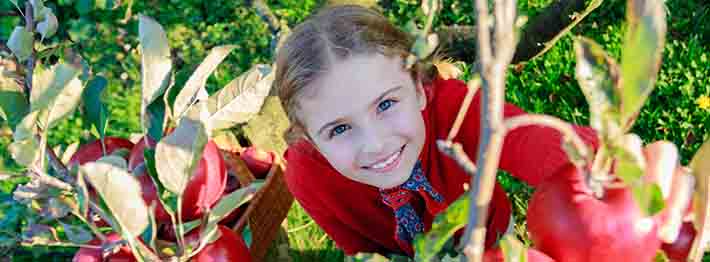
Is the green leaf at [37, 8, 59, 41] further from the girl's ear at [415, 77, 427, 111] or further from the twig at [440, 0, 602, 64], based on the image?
the twig at [440, 0, 602, 64]

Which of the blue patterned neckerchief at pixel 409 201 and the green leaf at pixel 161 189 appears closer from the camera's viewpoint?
the green leaf at pixel 161 189

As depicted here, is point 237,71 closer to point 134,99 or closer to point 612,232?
point 134,99

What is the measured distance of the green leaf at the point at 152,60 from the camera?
84 centimetres

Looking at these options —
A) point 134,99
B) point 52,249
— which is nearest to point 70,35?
point 134,99

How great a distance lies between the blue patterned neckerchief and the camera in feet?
4.25

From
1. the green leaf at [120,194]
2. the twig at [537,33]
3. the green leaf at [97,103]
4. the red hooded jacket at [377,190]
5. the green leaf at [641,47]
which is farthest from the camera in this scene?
the twig at [537,33]

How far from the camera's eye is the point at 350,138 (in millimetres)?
1122

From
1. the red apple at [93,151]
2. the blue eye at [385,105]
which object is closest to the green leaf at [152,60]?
the red apple at [93,151]

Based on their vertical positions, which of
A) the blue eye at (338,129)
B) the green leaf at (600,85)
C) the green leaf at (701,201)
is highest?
the green leaf at (600,85)

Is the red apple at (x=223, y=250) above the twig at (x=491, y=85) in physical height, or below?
below

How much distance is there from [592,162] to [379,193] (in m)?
0.87

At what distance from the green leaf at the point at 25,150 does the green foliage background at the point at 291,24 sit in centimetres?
44

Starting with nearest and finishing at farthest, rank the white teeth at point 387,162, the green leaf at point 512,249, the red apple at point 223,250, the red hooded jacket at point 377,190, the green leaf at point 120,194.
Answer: the green leaf at point 512,249, the green leaf at point 120,194, the red apple at point 223,250, the white teeth at point 387,162, the red hooded jacket at point 377,190

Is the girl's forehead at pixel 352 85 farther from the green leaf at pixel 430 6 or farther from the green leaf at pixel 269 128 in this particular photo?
the green leaf at pixel 269 128
